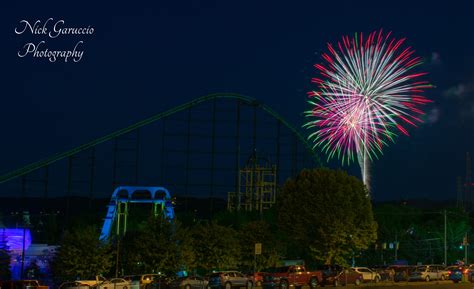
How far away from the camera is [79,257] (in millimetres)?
48000

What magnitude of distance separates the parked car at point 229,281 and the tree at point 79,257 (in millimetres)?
8607

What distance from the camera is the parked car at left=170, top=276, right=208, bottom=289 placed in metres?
42.5

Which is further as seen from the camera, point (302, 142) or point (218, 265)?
point (302, 142)

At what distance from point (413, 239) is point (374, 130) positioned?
44694 millimetres

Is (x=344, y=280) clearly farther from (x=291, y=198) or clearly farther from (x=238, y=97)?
(x=238, y=97)

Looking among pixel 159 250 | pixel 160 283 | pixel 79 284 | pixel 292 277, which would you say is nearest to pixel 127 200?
pixel 159 250

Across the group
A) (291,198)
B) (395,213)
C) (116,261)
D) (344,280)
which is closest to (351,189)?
(291,198)

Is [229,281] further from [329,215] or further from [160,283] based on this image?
[329,215]

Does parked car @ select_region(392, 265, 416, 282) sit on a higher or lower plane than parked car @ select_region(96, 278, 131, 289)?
higher

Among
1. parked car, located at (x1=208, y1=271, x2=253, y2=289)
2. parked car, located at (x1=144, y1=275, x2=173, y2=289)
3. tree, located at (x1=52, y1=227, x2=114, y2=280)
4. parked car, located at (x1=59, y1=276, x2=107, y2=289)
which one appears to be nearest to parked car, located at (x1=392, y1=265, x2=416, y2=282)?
parked car, located at (x1=208, y1=271, x2=253, y2=289)

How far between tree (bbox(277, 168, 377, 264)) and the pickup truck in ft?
24.2

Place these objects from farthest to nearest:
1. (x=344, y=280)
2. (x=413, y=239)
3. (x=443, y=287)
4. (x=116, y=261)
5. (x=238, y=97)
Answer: (x=413, y=239) < (x=238, y=97) < (x=116, y=261) < (x=344, y=280) < (x=443, y=287)

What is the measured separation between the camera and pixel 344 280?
47562 millimetres

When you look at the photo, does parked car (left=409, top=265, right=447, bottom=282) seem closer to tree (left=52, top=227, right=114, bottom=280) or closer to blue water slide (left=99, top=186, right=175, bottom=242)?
tree (left=52, top=227, right=114, bottom=280)
